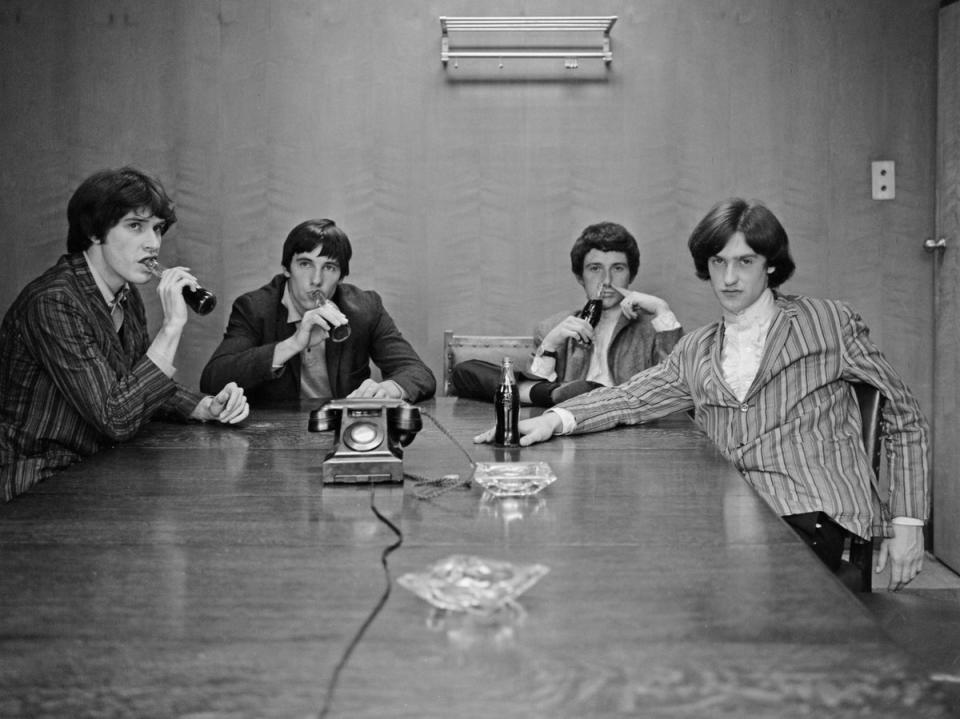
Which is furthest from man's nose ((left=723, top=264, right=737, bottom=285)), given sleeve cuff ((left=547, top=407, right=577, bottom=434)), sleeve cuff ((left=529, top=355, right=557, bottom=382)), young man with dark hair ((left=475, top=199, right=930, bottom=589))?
sleeve cuff ((left=529, top=355, right=557, bottom=382))

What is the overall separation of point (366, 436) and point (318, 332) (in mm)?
1325

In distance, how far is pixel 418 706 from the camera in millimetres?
926

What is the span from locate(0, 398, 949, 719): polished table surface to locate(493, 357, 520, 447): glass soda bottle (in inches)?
15.8

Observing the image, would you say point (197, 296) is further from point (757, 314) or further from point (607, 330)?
point (607, 330)

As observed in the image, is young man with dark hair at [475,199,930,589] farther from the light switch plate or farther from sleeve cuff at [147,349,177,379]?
the light switch plate

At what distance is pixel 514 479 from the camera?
1798mm

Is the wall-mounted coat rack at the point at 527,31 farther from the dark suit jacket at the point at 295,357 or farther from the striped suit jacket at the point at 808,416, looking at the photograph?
the striped suit jacket at the point at 808,416

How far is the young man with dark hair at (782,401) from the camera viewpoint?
227 centimetres

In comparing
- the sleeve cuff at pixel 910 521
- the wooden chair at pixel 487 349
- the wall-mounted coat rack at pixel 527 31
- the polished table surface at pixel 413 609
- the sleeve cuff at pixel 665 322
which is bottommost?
the sleeve cuff at pixel 910 521

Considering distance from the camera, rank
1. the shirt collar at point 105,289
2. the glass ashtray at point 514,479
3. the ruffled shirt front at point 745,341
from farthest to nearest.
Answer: the shirt collar at point 105,289, the ruffled shirt front at point 745,341, the glass ashtray at point 514,479

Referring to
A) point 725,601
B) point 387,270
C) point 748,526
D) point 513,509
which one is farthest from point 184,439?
point 387,270

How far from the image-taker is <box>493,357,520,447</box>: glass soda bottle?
7.59 ft

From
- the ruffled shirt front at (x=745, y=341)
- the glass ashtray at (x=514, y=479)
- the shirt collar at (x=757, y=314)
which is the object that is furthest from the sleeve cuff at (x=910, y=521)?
the glass ashtray at (x=514, y=479)

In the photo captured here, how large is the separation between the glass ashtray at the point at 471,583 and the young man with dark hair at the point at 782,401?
44.2 inches
